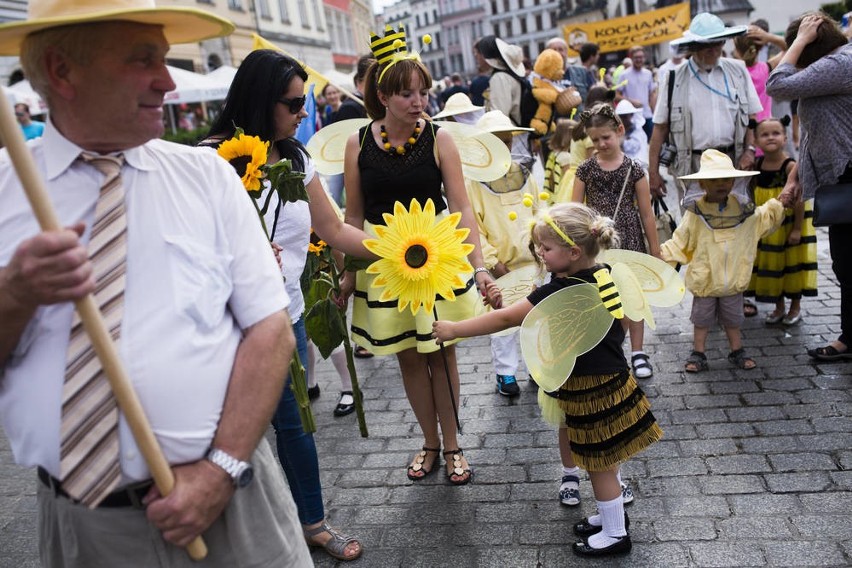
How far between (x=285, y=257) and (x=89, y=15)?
169cm

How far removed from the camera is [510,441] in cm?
389

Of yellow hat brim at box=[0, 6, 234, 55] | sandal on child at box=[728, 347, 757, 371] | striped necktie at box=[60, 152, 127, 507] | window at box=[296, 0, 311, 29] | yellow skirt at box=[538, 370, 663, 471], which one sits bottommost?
sandal on child at box=[728, 347, 757, 371]

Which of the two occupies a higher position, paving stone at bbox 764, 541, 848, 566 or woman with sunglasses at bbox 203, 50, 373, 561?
woman with sunglasses at bbox 203, 50, 373, 561

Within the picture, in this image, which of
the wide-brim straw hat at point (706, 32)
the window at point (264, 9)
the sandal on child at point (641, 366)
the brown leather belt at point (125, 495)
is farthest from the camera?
the window at point (264, 9)

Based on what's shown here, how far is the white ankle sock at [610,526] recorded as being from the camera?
9.31 feet

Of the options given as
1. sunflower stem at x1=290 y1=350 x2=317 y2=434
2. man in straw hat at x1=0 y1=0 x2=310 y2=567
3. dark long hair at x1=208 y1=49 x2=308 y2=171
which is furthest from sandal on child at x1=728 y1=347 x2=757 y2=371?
man in straw hat at x1=0 y1=0 x2=310 y2=567

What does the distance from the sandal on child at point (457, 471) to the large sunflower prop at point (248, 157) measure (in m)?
1.76

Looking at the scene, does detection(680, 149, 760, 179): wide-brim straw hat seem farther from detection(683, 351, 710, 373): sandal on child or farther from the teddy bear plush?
the teddy bear plush

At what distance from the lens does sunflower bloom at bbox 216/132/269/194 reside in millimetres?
2422

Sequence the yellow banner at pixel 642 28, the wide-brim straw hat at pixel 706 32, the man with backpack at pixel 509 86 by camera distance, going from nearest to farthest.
Result: 1. the wide-brim straw hat at pixel 706 32
2. the man with backpack at pixel 509 86
3. the yellow banner at pixel 642 28

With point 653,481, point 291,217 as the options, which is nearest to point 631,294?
point 653,481

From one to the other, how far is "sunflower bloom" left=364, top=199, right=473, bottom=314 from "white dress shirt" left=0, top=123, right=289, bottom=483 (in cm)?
121

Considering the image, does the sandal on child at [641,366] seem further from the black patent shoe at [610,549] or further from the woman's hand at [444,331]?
the woman's hand at [444,331]

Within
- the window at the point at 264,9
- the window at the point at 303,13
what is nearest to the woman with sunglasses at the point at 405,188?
the window at the point at 264,9
